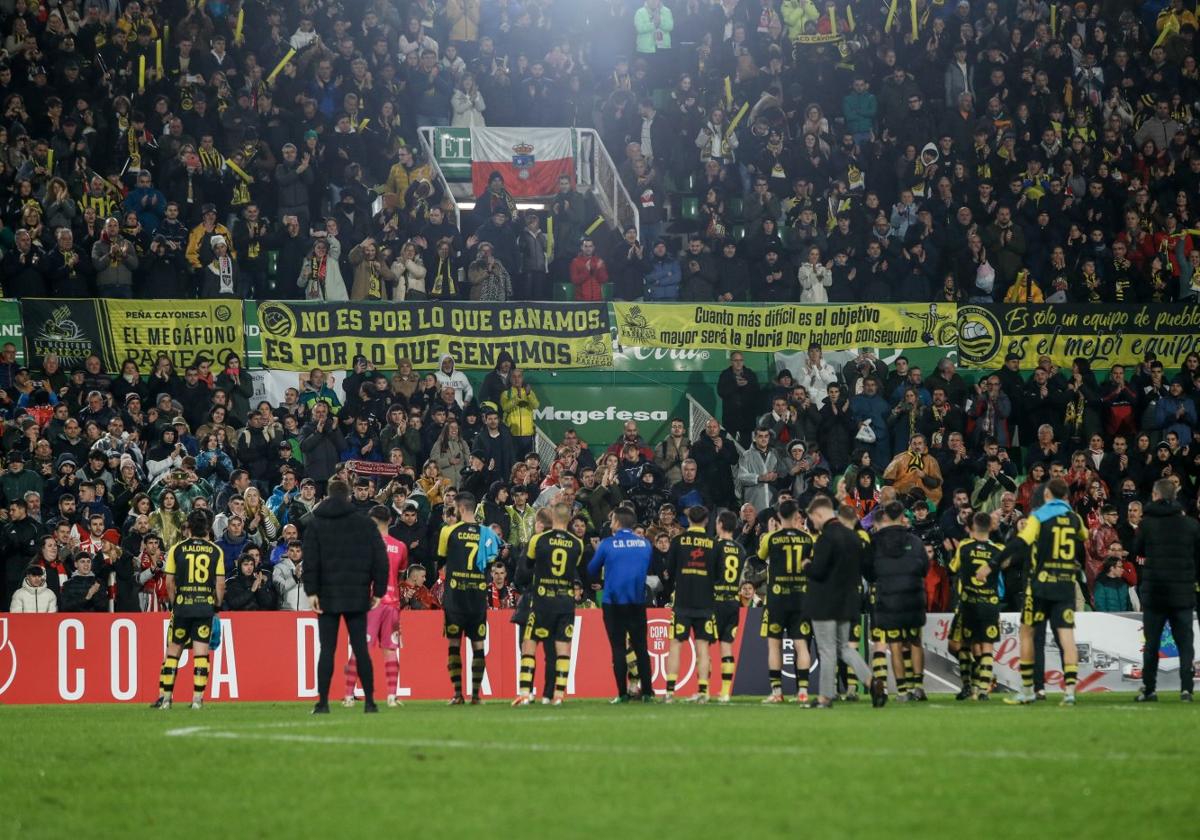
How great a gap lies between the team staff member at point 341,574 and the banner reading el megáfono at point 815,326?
13.5m

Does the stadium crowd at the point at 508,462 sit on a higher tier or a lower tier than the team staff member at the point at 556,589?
higher

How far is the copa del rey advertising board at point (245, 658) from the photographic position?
22.1 meters

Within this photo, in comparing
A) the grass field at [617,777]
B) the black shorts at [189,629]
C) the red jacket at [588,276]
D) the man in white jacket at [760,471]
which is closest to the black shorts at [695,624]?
the grass field at [617,777]

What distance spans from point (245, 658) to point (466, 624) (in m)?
4.28

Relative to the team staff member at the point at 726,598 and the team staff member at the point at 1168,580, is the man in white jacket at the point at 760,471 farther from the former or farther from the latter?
the team staff member at the point at 1168,580

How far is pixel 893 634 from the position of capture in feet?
61.3

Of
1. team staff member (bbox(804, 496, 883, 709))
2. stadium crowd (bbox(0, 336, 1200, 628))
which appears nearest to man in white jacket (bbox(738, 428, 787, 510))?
stadium crowd (bbox(0, 336, 1200, 628))

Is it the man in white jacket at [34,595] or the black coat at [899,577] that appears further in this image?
the man in white jacket at [34,595]

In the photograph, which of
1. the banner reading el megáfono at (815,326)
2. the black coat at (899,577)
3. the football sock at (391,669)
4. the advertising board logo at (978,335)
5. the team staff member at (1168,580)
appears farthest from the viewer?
the advertising board logo at (978,335)

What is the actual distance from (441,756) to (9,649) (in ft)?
39.1

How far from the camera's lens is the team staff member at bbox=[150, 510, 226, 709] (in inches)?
754

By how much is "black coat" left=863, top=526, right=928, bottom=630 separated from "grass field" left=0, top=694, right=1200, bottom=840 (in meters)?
3.22

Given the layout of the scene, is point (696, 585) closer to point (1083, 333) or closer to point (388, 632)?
point (388, 632)

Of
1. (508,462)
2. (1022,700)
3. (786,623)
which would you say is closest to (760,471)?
(508,462)
